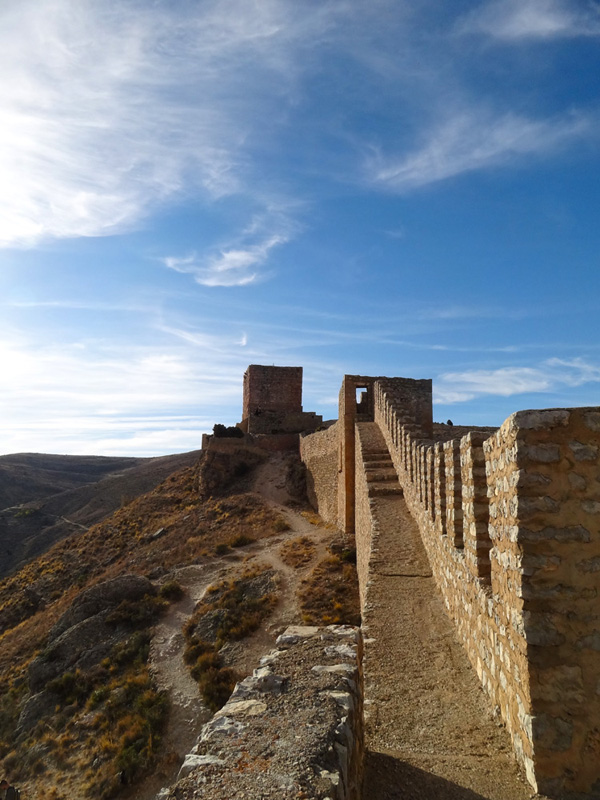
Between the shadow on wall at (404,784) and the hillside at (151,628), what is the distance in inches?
347

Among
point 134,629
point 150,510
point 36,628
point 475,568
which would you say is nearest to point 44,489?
point 150,510

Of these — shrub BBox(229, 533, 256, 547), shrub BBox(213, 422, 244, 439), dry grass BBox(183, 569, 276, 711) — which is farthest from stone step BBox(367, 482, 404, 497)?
shrub BBox(213, 422, 244, 439)

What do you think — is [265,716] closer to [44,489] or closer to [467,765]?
[467,765]

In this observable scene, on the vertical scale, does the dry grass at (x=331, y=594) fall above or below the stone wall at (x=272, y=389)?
below

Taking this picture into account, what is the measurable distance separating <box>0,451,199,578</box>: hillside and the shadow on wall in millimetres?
28759

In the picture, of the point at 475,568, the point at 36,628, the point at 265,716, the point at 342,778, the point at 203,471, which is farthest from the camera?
the point at 203,471

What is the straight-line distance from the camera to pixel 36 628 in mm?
18891

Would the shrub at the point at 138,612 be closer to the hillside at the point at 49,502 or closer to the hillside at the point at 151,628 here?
the hillside at the point at 151,628

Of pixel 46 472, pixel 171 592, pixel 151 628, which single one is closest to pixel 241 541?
pixel 171 592

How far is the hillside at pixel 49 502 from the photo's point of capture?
34.9 metres

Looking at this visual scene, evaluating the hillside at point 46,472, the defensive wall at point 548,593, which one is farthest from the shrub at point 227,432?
the hillside at point 46,472

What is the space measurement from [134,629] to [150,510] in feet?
35.3

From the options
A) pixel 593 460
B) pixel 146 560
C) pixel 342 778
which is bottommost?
pixel 146 560

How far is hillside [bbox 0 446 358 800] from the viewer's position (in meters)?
11.5
